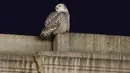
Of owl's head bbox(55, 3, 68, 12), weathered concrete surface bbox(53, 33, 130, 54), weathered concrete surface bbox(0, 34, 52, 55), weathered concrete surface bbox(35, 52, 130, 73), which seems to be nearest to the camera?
weathered concrete surface bbox(35, 52, 130, 73)

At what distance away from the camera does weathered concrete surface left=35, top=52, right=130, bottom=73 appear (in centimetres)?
1555

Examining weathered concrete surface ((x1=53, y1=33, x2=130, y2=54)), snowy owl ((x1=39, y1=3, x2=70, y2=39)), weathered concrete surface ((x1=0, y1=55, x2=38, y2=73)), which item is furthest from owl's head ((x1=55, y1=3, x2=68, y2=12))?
weathered concrete surface ((x1=0, y1=55, x2=38, y2=73))

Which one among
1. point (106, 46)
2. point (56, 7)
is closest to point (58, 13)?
point (56, 7)

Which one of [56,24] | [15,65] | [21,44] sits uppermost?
[56,24]

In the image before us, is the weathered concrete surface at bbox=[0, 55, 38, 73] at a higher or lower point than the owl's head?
lower

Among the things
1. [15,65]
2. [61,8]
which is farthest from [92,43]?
[15,65]

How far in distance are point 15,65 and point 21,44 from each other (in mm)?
724

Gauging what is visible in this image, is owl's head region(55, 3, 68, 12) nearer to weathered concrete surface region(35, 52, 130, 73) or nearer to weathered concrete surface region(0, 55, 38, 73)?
weathered concrete surface region(35, 52, 130, 73)

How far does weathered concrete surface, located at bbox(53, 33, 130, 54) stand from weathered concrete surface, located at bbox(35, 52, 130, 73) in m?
0.38

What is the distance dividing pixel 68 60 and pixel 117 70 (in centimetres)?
102

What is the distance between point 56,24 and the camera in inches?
642

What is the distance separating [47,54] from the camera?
15523 mm

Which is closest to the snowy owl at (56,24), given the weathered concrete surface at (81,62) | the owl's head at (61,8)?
the owl's head at (61,8)

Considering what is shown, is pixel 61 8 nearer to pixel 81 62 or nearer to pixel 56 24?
pixel 56 24
